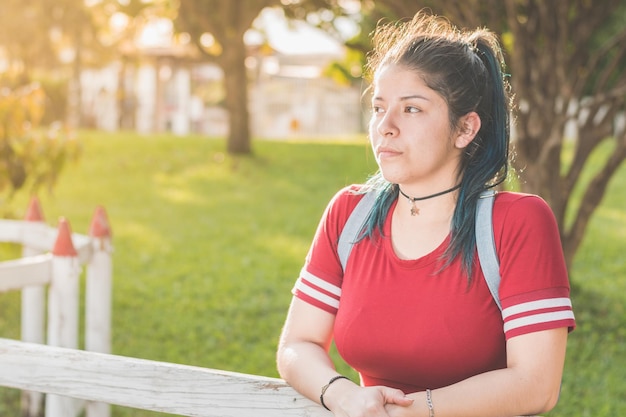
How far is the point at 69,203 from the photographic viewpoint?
480 inches

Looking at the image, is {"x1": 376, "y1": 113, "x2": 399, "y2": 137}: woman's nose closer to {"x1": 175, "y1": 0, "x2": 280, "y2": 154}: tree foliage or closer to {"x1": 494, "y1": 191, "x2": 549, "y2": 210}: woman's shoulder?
{"x1": 494, "y1": 191, "x2": 549, "y2": 210}: woman's shoulder

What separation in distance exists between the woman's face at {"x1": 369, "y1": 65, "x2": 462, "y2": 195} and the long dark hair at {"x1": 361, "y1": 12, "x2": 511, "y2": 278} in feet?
0.09

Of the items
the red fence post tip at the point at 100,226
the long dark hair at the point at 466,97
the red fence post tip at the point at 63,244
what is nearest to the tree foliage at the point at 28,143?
the red fence post tip at the point at 100,226

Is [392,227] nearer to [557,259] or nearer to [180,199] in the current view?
[557,259]

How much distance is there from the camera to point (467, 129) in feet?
7.86

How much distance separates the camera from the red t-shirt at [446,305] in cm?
215

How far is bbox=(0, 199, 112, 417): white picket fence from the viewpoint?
428 cm

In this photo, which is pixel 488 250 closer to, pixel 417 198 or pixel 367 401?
pixel 417 198

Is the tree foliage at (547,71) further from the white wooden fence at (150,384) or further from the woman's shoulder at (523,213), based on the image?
the white wooden fence at (150,384)

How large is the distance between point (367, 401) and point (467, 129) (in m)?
0.78

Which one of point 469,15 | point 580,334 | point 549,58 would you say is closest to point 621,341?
point 580,334

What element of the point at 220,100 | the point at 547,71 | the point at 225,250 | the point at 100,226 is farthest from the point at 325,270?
the point at 220,100

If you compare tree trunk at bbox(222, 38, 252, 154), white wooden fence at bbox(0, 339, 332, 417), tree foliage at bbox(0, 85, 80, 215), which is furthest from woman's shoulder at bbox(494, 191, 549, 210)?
tree trunk at bbox(222, 38, 252, 154)

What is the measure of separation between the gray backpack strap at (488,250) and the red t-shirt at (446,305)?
0.05 ft
